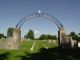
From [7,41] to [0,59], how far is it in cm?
1486

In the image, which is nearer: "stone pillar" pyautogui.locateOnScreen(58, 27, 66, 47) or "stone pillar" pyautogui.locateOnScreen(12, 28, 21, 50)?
"stone pillar" pyautogui.locateOnScreen(12, 28, 21, 50)

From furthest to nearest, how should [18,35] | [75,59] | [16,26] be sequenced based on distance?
[16,26], [18,35], [75,59]

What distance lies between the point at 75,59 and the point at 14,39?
626 inches

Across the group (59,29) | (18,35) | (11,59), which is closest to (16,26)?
(18,35)

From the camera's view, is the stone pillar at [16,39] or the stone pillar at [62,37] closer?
the stone pillar at [16,39]

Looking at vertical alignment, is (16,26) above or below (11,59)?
above

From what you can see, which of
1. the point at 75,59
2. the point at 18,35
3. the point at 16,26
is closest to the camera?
the point at 75,59

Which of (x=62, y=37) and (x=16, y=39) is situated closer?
(x=16, y=39)

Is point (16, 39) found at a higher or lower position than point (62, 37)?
lower

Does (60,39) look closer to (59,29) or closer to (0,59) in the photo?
(59,29)

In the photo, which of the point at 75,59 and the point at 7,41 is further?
the point at 7,41

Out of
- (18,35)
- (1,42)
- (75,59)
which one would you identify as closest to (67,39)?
(18,35)

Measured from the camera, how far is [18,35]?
33281 mm

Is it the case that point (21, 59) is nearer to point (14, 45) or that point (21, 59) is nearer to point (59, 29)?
point (14, 45)
